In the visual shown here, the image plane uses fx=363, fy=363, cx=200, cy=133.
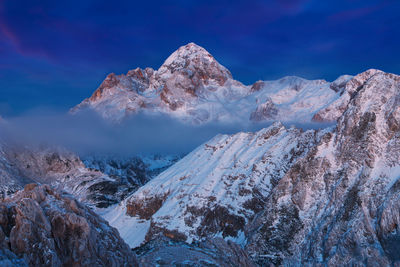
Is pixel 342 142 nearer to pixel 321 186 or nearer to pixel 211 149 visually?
pixel 321 186

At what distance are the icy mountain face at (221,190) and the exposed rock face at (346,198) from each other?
25284 mm

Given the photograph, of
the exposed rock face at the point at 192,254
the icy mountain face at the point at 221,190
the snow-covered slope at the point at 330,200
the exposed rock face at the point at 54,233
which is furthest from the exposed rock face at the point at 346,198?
the exposed rock face at the point at 54,233

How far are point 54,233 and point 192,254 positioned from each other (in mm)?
16296

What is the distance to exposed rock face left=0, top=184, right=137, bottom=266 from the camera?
2141 centimetres

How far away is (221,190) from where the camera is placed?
138 meters

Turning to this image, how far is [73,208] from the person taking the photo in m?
25.8

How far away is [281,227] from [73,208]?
209ft

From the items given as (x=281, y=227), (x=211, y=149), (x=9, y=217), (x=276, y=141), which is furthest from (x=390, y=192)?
(x=211, y=149)

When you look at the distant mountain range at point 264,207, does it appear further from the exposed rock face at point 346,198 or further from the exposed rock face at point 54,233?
the exposed rock face at point 346,198

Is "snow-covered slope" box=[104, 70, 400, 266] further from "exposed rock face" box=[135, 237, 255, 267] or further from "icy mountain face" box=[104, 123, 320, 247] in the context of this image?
"exposed rock face" box=[135, 237, 255, 267]

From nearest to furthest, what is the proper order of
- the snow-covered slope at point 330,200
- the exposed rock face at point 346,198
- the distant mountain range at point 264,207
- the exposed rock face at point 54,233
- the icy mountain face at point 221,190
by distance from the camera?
the exposed rock face at point 54,233
the distant mountain range at point 264,207
the exposed rock face at point 346,198
the snow-covered slope at point 330,200
the icy mountain face at point 221,190

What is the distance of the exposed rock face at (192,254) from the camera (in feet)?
109

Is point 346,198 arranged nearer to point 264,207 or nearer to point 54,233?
point 264,207

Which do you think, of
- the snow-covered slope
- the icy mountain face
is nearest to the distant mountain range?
the snow-covered slope
